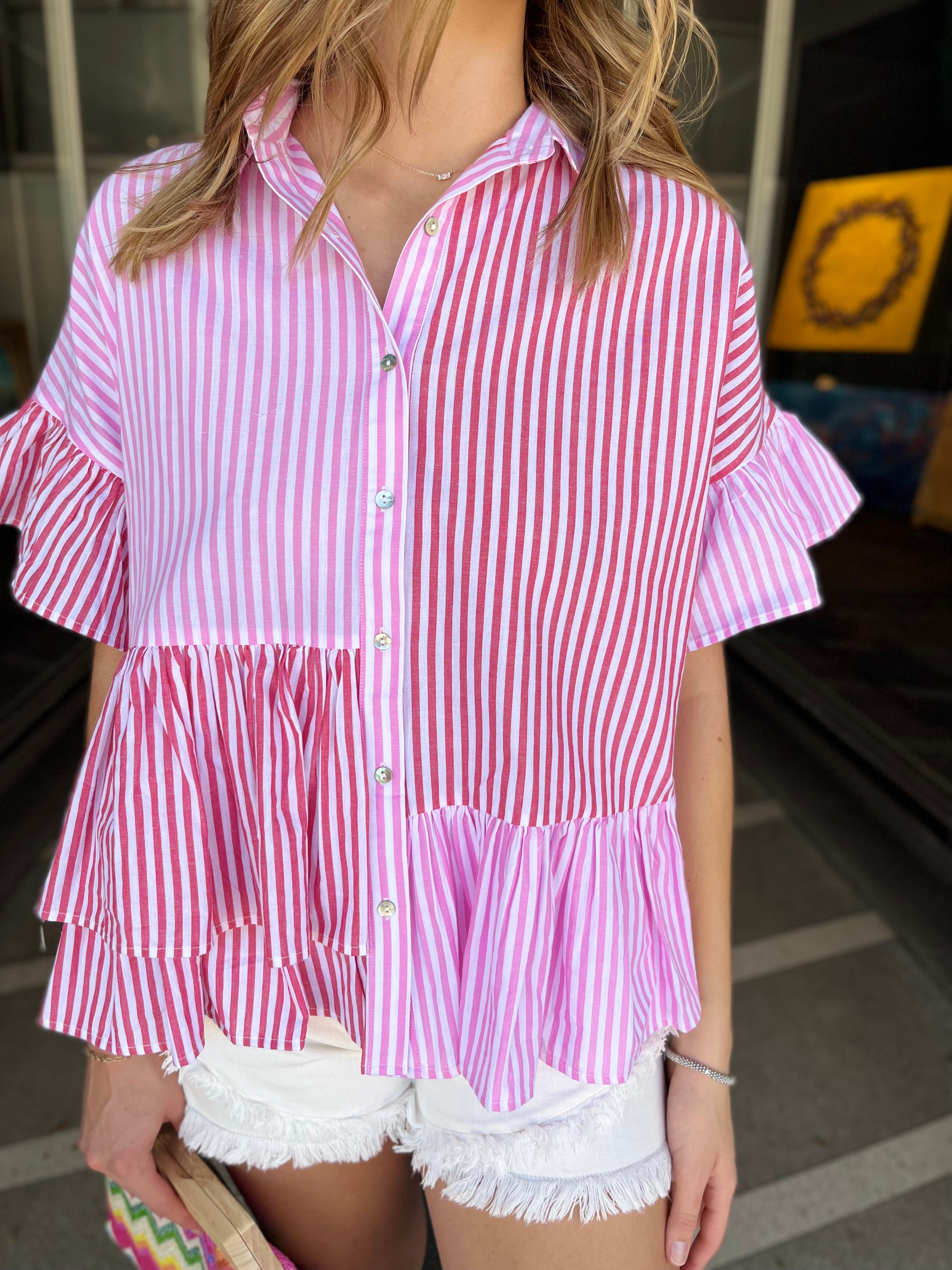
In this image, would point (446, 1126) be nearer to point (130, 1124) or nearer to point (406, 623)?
point (130, 1124)

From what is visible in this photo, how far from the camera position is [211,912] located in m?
0.71

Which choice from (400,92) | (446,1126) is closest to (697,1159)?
(446,1126)

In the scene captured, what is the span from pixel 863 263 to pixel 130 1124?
347 centimetres

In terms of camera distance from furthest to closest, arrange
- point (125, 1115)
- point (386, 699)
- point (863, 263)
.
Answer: point (863, 263) < point (125, 1115) < point (386, 699)

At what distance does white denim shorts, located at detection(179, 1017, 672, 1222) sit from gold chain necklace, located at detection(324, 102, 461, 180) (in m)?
0.65

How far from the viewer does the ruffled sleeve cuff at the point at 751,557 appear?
0.75 metres

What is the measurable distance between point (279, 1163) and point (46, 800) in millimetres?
2230

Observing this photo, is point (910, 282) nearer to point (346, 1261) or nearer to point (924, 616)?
point (924, 616)

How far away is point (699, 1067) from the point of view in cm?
76

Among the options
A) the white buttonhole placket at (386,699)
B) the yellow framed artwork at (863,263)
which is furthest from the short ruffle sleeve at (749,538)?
the yellow framed artwork at (863,263)

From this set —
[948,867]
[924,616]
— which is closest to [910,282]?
[924,616]

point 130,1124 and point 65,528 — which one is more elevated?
point 65,528

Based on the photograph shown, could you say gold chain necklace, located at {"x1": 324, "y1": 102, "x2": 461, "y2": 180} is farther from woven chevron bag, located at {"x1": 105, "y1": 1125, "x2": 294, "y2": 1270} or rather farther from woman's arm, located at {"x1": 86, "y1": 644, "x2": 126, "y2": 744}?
woven chevron bag, located at {"x1": 105, "y1": 1125, "x2": 294, "y2": 1270}

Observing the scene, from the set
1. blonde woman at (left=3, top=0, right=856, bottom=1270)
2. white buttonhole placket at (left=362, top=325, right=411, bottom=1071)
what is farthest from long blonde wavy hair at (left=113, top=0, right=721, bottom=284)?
white buttonhole placket at (left=362, top=325, right=411, bottom=1071)
